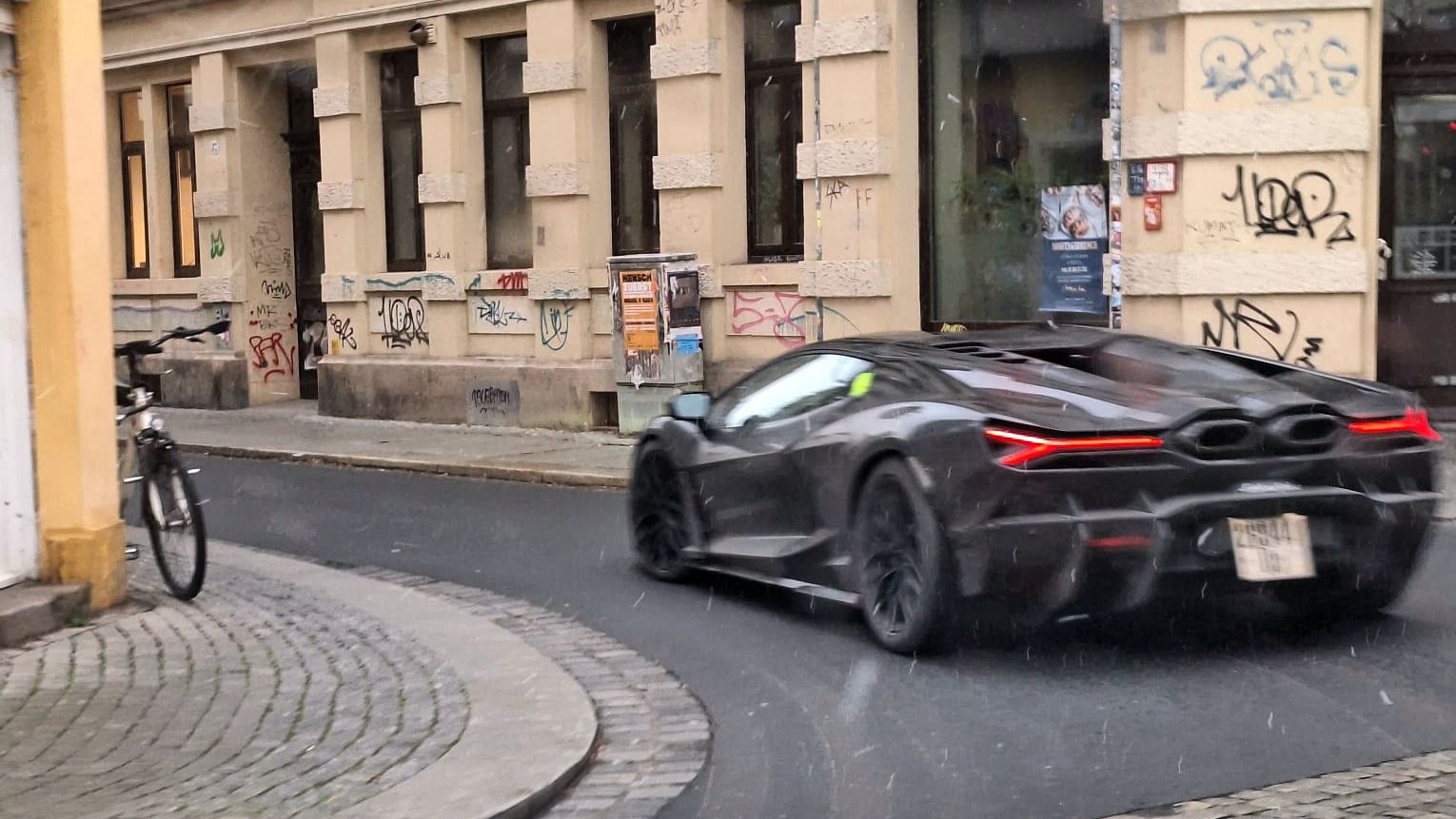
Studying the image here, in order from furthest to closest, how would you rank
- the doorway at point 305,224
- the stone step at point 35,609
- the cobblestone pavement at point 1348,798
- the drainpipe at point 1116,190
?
the doorway at point 305,224 < the drainpipe at point 1116,190 < the stone step at point 35,609 < the cobblestone pavement at point 1348,798

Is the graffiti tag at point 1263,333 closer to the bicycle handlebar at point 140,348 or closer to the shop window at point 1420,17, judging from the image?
the shop window at point 1420,17

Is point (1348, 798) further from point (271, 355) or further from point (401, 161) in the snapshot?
point (271, 355)

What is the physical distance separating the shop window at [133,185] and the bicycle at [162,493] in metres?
15.6

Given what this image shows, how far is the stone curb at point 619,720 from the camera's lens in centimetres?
555

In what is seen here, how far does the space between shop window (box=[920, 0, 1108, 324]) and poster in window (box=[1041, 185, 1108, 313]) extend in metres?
0.01

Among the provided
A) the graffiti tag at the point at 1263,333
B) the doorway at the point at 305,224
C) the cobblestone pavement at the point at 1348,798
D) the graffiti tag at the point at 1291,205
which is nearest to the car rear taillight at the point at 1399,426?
the cobblestone pavement at the point at 1348,798

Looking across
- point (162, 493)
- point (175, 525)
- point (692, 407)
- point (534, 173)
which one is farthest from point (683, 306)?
point (175, 525)

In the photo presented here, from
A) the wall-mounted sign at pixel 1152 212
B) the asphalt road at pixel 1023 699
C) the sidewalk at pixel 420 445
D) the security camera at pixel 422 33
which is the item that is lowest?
the asphalt road at pixel 1023 699

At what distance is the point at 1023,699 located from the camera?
6555 mm

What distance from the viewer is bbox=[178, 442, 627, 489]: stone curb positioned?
1416cm

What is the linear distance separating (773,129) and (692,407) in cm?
845

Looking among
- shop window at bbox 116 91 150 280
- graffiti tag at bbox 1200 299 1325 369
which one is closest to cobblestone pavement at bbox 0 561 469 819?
graffiti tag at bbox 1200 299 1325 369

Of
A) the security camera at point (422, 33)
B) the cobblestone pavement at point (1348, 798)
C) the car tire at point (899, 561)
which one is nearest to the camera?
the cobblestone pavement at point (1348, 798)

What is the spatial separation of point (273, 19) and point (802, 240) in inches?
314
